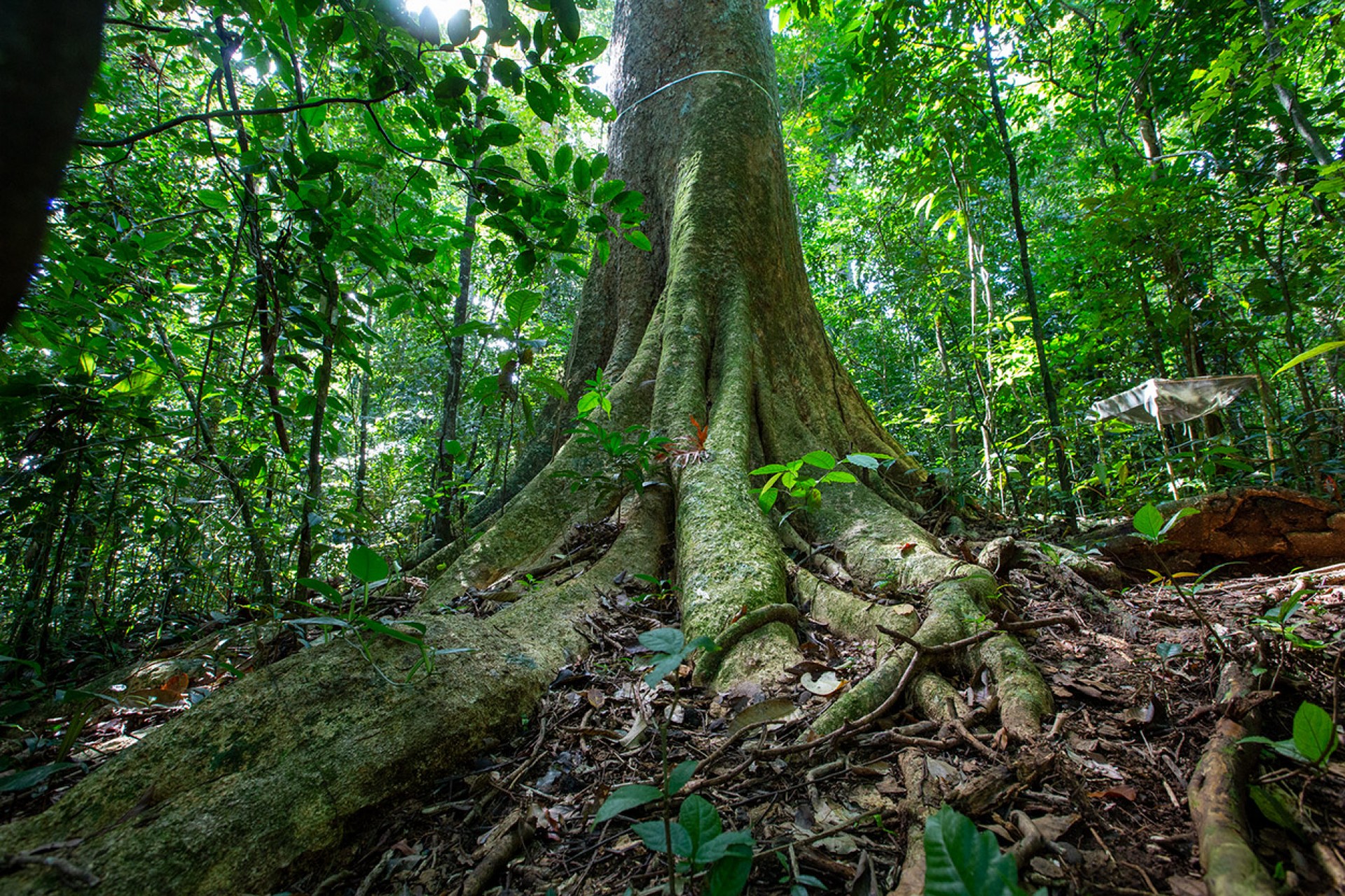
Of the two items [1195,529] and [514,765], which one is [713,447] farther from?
[1195,529]

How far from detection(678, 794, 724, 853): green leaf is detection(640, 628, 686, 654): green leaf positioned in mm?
230

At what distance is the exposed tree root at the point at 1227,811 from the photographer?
85cm

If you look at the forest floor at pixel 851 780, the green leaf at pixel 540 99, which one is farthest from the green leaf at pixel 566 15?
the forest floor at pixel 851 780

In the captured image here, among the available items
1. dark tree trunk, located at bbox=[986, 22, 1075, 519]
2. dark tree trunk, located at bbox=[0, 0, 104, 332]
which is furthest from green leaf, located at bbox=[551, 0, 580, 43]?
dark tree trunk, located at bbox=[986, 22, 1075, 519]

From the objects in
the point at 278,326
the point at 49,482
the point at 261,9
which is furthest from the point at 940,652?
the point at 49,482

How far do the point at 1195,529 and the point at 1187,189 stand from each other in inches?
111

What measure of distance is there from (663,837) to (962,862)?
442 millimetres

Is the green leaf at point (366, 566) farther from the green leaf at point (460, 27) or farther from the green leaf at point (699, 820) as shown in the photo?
the green leaf at point (460, 27)

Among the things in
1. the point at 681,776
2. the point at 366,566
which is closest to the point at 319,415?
the point at 366,566

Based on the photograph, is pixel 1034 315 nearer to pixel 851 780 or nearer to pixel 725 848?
pixel 851 780

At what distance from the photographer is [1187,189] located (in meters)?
4.18

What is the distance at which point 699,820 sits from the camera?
3.10 ft

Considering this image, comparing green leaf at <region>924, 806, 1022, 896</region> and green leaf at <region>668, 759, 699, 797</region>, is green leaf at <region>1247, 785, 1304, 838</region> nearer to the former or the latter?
green leaf at <region>924, 806, 1022, 896</region>

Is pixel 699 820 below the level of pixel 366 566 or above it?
below
